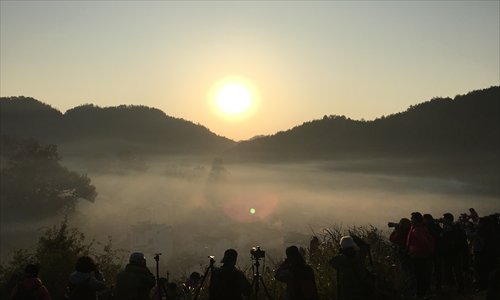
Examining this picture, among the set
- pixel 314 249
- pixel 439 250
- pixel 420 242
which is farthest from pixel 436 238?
pixel 314 249

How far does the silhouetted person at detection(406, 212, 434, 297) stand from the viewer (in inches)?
461

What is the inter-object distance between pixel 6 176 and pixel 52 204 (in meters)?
8.72

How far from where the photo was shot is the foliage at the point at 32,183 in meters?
78.8

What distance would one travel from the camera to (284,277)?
8.69m

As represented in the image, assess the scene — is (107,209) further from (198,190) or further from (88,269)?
(88,269)

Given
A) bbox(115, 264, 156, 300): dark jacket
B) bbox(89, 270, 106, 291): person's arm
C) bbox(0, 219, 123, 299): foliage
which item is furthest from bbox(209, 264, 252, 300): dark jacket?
bbox(0, 219, 123, 299): foliage

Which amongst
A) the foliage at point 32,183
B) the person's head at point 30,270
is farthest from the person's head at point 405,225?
the foliage at point 32,183

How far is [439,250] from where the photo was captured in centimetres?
1280

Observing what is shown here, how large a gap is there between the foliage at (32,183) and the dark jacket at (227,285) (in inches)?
3094

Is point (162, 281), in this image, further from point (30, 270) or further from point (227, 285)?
point (227, 285)

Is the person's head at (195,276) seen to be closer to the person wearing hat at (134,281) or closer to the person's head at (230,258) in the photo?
the person wearing hat at (134,281)

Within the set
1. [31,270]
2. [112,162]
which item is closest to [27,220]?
[31,270]

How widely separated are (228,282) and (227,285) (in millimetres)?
58

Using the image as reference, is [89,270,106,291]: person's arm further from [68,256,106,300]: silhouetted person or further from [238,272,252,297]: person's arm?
[238,272,252,297]: person's arm
